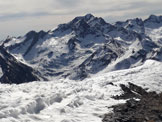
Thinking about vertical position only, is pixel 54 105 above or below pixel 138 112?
above

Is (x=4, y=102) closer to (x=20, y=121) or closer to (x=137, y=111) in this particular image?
(x=20, y=121)

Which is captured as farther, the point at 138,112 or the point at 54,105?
the point at 54,105

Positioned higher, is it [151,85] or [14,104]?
[14,104]

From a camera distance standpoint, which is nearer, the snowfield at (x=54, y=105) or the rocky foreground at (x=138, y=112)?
the rocky foreground at (x=138, y=112)

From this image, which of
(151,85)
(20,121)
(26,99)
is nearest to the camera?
(20,121)

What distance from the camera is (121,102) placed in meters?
42.1

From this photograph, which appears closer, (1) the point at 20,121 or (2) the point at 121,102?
(1) the point at 20,121

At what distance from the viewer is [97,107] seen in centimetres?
3891

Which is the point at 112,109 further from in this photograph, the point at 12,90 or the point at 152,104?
the point at 12,90

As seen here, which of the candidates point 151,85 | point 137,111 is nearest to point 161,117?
point 137,111

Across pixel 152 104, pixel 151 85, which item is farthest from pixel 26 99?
pixel 151 85

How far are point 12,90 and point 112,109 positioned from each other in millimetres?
17121

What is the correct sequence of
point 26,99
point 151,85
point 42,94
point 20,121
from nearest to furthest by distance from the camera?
1. point 20,121
2. point 26,99
3. point 42,94
4. point 151,85

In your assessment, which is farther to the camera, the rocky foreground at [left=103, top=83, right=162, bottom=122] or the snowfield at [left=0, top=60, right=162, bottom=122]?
the snowfield at [left=0, top=60, right=162, bottom=122]
